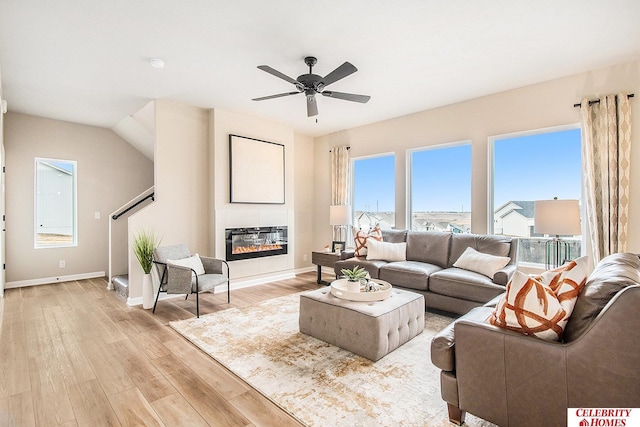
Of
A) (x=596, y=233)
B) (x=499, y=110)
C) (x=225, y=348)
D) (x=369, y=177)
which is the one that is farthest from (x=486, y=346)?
(x=369, y=177)

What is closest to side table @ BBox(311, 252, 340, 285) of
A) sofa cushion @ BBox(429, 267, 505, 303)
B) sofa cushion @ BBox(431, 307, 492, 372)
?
sofa cushion @ BBox(429, 267, 505, 303)

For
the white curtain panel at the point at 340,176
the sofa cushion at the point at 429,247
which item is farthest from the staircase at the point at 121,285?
the sofa cushion at the point at 429,247

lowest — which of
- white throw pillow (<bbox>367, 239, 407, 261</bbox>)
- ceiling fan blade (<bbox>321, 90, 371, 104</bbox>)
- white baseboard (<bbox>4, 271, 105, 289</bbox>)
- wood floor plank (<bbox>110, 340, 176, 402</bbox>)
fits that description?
wood floor plank (<bbox>110, 340, 176, 402</bbox>)

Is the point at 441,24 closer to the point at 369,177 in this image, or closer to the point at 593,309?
the point at 593,309

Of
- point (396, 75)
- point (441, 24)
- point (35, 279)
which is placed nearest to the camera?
point (441, 24)

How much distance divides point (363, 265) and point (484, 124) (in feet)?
8.68

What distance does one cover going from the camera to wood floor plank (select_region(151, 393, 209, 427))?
1885 millimetres

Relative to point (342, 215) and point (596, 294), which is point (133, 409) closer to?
point (596, 294)

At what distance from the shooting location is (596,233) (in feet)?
11.3

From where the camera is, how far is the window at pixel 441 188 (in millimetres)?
4734

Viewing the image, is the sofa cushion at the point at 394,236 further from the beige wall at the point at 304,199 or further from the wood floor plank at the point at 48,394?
the wood floor plank at the point at 48,394

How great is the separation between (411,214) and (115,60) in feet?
15.0

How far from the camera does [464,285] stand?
347 centimetres

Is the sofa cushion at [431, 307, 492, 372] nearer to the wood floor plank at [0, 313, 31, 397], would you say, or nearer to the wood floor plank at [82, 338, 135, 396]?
the wood floor plank at [82, 338, 135, 396]
